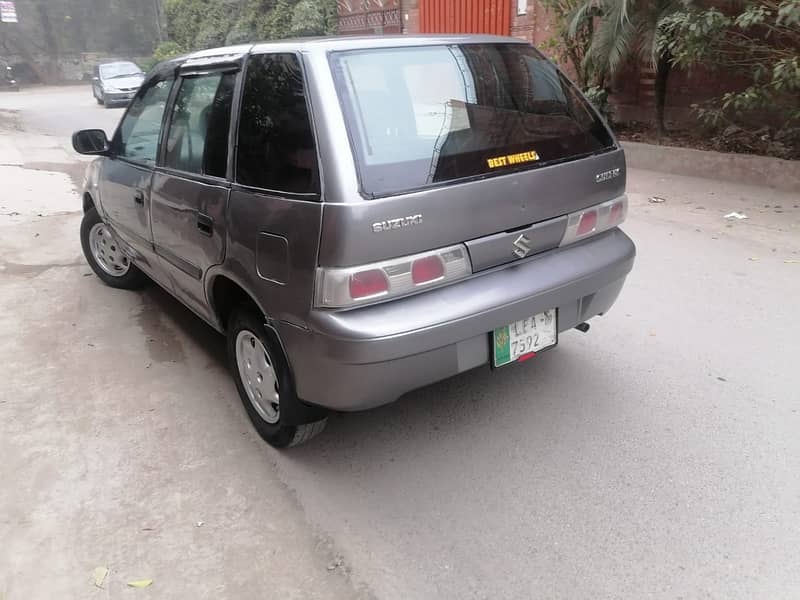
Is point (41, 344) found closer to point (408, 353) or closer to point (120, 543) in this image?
point (120, 543)

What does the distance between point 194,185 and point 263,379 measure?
100 cm

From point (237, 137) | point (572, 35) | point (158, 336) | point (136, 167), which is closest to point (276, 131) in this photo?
point (237, 137)

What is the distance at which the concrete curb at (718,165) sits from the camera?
23.2ft

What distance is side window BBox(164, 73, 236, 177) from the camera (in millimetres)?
2906

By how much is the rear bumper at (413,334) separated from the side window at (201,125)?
3.18ft

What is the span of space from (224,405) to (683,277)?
3442mm

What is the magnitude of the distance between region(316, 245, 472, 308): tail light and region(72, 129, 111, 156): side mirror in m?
2.78

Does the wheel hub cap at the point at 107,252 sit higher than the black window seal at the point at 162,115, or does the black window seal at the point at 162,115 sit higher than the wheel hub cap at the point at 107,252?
the black window seal at the point at 162,115

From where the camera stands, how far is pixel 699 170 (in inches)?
311

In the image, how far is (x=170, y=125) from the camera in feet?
11.4

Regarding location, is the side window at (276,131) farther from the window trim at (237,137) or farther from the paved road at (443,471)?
the paved road at (443,471)

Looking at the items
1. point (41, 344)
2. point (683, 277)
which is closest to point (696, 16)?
point (683, 277)

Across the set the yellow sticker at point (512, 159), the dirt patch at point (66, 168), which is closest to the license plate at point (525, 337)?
the yellow sticker at point (512, 159)

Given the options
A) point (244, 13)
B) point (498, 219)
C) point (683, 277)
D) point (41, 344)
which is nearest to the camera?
point (498, 219)
